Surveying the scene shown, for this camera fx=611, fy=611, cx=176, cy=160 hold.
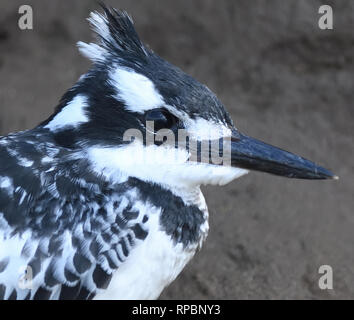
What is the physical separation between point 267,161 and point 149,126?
0.46 m

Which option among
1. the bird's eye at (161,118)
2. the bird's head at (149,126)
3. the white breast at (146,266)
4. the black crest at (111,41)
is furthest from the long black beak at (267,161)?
the black crest at (111,41)

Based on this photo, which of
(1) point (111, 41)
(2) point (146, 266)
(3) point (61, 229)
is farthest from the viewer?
(1) point (111, 41)

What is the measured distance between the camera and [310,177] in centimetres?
224

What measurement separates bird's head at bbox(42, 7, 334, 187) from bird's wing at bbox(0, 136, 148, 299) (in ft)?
0.32

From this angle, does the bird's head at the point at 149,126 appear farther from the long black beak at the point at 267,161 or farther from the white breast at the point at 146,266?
the white breast at the point at 146,266

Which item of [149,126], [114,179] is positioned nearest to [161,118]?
[149,126]


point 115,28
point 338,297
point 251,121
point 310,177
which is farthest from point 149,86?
point 251,121

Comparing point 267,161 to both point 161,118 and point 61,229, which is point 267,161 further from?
point 61,229

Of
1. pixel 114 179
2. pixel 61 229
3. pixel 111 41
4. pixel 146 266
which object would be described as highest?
pixel 111 41

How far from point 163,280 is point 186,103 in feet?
2.12

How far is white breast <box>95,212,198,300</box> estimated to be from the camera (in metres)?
2.06

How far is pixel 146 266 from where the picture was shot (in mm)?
2094
